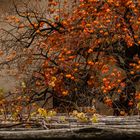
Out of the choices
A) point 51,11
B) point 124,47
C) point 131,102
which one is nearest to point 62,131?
point 131,102

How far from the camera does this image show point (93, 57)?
14398 millimetres

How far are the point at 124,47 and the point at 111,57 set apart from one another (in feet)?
2.09

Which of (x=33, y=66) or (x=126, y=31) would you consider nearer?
(x=126, y=31)

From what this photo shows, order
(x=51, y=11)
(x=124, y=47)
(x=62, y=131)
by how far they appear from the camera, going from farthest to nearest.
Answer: (x=51, y=11)
(x=124, y=47)
(x=62, y=131)

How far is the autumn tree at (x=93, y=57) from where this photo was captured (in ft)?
43.7

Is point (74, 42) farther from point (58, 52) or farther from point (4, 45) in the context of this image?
point (4, 45)

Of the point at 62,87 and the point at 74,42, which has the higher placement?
the point at 74,42

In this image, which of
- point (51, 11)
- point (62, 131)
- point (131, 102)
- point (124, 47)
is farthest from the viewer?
point (51, 11)

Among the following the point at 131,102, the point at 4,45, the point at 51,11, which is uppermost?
the point at 51,11

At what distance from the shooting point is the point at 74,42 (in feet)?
45.5

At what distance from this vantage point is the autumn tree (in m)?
13.3

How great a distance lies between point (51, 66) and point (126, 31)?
2607mm

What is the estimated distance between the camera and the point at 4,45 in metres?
15.8

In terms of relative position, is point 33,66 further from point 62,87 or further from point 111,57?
point 111,57
